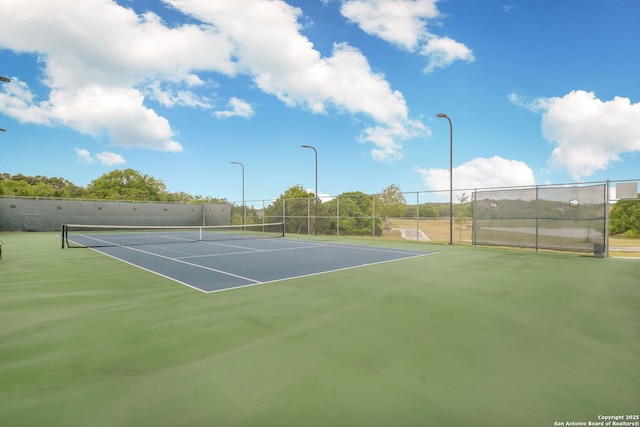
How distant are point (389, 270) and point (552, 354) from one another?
5062 millimetres

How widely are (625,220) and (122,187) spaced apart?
233 ft

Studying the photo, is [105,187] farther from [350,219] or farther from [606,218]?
[606,218]

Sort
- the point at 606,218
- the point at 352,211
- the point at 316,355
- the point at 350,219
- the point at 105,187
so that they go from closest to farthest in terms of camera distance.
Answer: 1. the point at 316,355
2. the point at 606,218
3. the point at 350,219
4. the point at 352,211
5. the point at 105,187

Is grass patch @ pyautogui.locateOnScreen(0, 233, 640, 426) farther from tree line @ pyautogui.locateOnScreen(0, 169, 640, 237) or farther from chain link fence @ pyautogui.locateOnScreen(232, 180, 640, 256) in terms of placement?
tree line @ pyautogui.locateOnScreen(0, 169, 640, 237)

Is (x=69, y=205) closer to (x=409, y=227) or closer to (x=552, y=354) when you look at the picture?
(x=409, y=227)

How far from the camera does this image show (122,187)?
5878 centimetres

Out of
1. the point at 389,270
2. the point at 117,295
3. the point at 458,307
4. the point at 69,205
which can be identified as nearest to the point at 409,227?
the point at 389,270

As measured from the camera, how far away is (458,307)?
4.99 m

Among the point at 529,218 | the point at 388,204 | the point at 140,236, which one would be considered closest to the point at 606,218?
the point at 529,218

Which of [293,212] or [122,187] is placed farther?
[122,187]

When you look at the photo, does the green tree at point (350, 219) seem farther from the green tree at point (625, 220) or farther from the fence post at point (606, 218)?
→ the green tree at point (625, 220)

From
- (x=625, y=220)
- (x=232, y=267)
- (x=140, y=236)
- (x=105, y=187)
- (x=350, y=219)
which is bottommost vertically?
(x=140, y=236)

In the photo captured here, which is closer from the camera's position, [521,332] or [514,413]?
[514,413]

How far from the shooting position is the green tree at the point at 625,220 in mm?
30047
